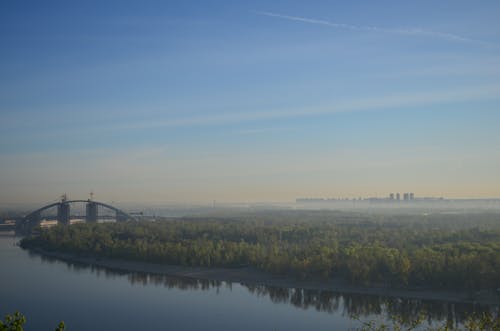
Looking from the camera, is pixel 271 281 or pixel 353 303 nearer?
pixel 353 303

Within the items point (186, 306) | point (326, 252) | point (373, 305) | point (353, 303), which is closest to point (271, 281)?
point (326, 252)

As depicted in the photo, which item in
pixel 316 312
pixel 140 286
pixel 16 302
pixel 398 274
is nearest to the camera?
pixel 316 312

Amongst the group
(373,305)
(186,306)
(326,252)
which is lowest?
(186,306)

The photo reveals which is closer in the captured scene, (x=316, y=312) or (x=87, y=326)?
(x=87, y=326)

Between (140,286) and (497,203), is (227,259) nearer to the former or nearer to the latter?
(140,286)

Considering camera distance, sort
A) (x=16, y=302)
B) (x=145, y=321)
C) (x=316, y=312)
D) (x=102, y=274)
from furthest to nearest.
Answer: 1. (x=102, y=274)
2. (x=16, y=302)
3. (x=316, y=312)
4. (x=145, y=321)

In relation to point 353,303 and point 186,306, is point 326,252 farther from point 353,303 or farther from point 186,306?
point 186,306

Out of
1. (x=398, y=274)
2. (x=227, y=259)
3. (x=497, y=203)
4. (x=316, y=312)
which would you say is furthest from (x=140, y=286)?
(x=497, y=203)

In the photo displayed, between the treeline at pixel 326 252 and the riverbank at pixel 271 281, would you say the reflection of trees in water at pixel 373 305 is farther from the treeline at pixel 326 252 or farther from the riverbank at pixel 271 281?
the treeline at pixel 326 252
